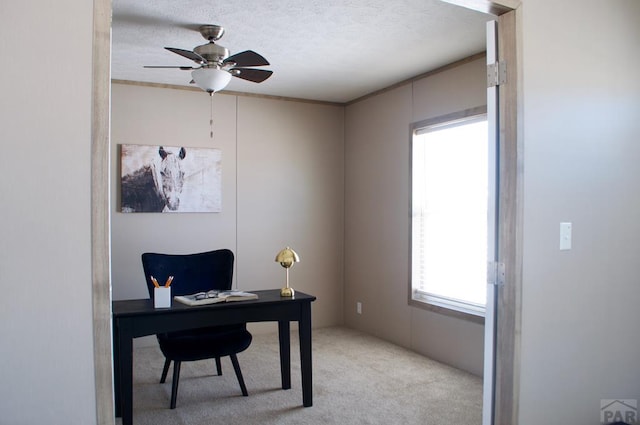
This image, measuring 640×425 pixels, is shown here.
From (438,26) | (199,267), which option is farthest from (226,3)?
(199,267)

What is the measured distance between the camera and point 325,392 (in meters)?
3.62

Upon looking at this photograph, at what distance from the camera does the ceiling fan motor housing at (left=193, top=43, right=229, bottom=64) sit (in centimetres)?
335

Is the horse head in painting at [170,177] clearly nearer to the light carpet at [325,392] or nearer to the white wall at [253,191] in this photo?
the white wall at [253,191]

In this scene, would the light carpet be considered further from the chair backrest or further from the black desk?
the chair backrest

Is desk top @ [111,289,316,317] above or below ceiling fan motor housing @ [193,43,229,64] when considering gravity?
below

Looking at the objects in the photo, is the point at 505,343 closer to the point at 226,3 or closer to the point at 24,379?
the point at 24,379

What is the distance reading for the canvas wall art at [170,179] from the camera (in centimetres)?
475

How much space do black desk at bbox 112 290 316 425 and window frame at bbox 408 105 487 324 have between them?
1.41 meters

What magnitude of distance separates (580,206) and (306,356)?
1.95 metres

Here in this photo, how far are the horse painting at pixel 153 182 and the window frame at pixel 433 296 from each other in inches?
86.8

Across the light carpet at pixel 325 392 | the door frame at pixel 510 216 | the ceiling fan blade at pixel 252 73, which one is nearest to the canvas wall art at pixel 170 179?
the light carpet at pixel 325 392

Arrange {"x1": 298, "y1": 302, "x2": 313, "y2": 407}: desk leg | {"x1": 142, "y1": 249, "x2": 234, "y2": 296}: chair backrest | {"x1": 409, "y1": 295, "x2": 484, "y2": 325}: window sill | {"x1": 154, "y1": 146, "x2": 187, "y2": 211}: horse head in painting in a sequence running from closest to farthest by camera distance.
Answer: {"x1": 298, "y1": 302, "x2": 313, "y2": 407}: desk leg → {"x1": 142, "y1": 249, "x2": 234, "y2": 296}: chair backrest → {"x1": 409, "y1": 295, "x2": 484, "y2": 325}: window sill → {"x1": 154, "y1": 146, "x2": 187, "y2": 211}: horse head in painting

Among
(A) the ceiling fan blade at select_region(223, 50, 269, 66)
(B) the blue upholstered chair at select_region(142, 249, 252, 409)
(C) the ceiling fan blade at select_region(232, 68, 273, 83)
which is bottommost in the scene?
(B) the blue upholstered chair at select_region(142, 249, 252, 409)

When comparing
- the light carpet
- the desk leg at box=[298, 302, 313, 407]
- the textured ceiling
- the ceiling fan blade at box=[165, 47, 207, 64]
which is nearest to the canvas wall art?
the textured ceiling
